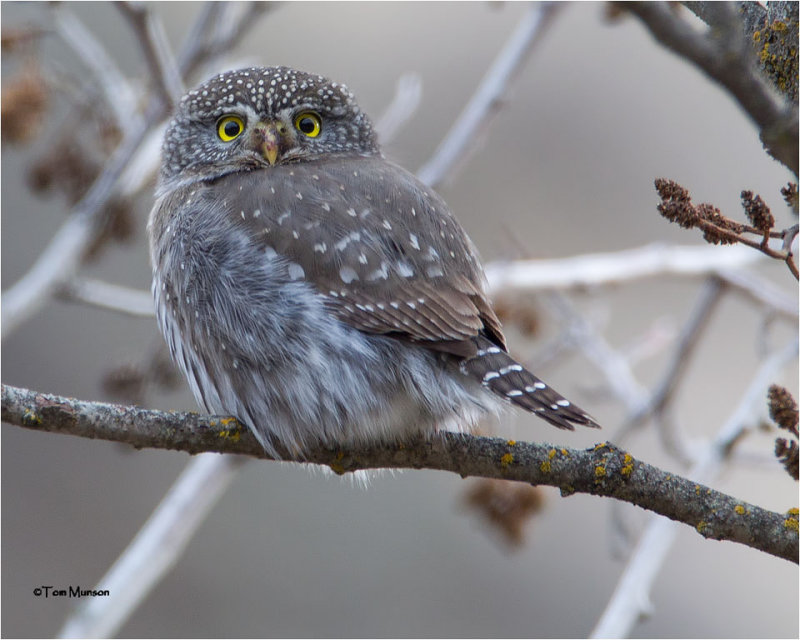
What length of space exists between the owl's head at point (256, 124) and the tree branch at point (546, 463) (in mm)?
1247

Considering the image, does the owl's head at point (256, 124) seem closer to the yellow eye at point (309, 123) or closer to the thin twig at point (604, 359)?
the yellow eye at point (309, 123)

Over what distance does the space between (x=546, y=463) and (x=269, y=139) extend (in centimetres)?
162

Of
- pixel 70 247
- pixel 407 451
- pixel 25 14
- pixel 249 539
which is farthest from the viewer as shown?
pixel 25 14

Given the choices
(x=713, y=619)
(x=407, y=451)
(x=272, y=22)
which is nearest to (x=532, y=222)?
(x=272, y=22)

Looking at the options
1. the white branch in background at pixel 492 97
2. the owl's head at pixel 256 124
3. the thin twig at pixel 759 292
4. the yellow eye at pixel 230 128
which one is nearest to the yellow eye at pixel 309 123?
the owl's head at pixel 256 124

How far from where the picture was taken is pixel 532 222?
7410mm

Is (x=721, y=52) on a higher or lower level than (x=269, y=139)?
higher

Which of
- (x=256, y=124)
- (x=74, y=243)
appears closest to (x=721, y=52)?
(x=256, y=124)

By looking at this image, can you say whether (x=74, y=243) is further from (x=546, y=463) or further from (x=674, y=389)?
(x=674, y=389)

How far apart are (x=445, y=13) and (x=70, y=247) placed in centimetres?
478

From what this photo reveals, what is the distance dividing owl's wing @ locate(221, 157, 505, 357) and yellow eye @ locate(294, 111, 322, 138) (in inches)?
17.5

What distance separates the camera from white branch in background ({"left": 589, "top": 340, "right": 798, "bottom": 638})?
3.23 metres

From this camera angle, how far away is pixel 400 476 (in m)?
6.32

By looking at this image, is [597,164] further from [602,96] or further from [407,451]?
[407,451]
